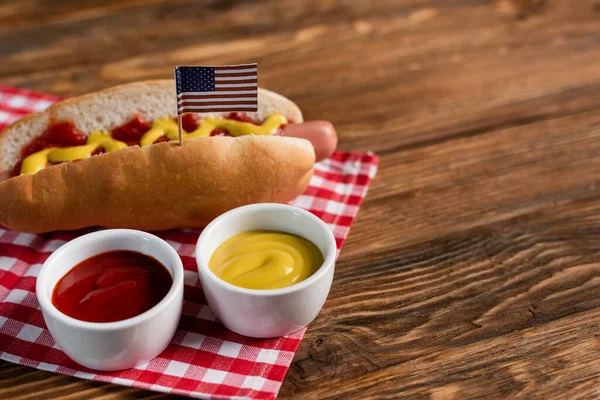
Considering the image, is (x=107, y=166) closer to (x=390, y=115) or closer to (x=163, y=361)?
(x=163, y=361)

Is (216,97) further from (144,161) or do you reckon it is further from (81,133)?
(81,133)

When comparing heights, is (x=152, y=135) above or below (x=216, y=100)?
below

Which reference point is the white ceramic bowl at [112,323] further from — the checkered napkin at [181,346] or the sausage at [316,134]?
the sausage at [316,134]

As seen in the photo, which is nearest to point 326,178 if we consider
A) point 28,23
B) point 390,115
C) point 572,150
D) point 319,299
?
point 390,115

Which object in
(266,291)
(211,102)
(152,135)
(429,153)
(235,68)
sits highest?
(235,68)

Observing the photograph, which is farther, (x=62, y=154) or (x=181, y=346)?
(x=62, y=154)

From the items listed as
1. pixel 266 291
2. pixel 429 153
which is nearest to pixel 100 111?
pixel 266 291
